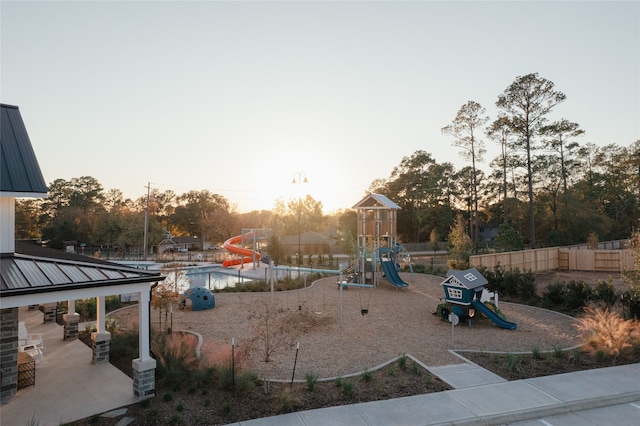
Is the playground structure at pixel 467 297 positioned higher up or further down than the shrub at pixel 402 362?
higher up

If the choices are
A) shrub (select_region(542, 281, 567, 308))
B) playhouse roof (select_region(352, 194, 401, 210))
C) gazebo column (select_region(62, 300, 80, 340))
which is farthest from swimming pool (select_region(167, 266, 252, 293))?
shrub (select_region(542, 281, 567, 308))

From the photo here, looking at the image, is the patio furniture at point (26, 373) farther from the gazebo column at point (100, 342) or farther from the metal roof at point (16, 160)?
the metal roof at point (16, 160)

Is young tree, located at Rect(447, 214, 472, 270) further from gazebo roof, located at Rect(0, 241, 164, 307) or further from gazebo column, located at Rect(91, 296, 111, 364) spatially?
gazebo roof, located at Rect(0, 241, 164, 307)

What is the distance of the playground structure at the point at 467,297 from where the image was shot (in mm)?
14141

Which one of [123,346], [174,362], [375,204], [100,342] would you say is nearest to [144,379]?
[174,362]

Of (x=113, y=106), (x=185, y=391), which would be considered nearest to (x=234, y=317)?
(x=185, y=391)

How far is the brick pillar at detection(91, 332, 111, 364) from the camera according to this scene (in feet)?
32.8

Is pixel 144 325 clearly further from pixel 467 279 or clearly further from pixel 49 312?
pixel 467 279

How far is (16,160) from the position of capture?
8789 mm

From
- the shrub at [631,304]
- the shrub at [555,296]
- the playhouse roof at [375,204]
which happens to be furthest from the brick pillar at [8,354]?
the playhouse roof at [375,204]

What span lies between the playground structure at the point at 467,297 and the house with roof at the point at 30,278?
1052 centimetres

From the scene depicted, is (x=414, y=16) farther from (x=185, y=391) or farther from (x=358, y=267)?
(x=185, y=391)

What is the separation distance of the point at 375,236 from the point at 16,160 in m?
19.6

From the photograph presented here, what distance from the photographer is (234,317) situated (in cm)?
1538
